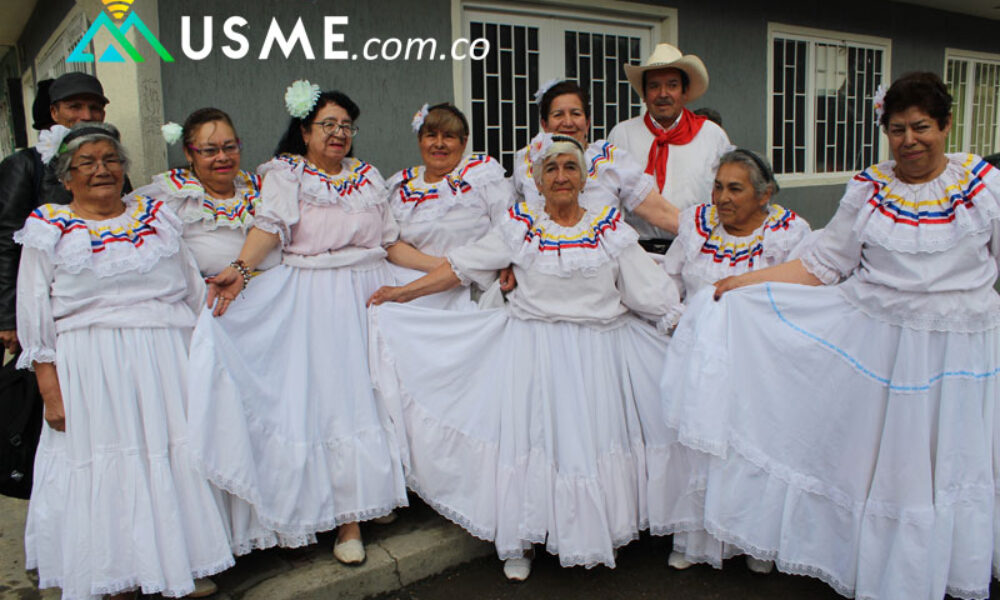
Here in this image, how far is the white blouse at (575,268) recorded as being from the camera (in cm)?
317

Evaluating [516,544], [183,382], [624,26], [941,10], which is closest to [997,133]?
[941,10]

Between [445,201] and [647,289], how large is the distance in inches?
42.5

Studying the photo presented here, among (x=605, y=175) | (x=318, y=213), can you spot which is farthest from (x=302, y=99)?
(x=605, y=175)

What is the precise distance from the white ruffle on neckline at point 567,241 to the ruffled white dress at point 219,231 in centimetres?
112

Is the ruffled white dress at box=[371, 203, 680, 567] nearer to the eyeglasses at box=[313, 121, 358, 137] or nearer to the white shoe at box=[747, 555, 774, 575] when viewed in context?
the white shoe at box=[747, 555, 774, 575]

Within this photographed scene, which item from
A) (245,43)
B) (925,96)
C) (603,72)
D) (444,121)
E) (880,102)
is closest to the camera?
(925,96)

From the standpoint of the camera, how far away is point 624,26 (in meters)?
7.09

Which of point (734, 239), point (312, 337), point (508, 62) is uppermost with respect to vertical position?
point (508, 62)

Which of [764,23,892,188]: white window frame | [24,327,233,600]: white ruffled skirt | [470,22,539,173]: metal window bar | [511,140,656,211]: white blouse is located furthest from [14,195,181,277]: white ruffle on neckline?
[764,23,892,188]: white window frame

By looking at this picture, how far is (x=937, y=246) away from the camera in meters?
2.68

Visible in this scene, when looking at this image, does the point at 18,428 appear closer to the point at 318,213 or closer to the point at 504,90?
the point at 318,213

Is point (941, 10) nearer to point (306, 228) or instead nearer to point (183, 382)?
point (306, 228)

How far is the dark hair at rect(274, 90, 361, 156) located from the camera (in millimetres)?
3367

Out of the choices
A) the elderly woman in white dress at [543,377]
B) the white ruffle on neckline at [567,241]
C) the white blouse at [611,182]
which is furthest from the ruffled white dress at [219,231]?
the white blouse at [611,182]
